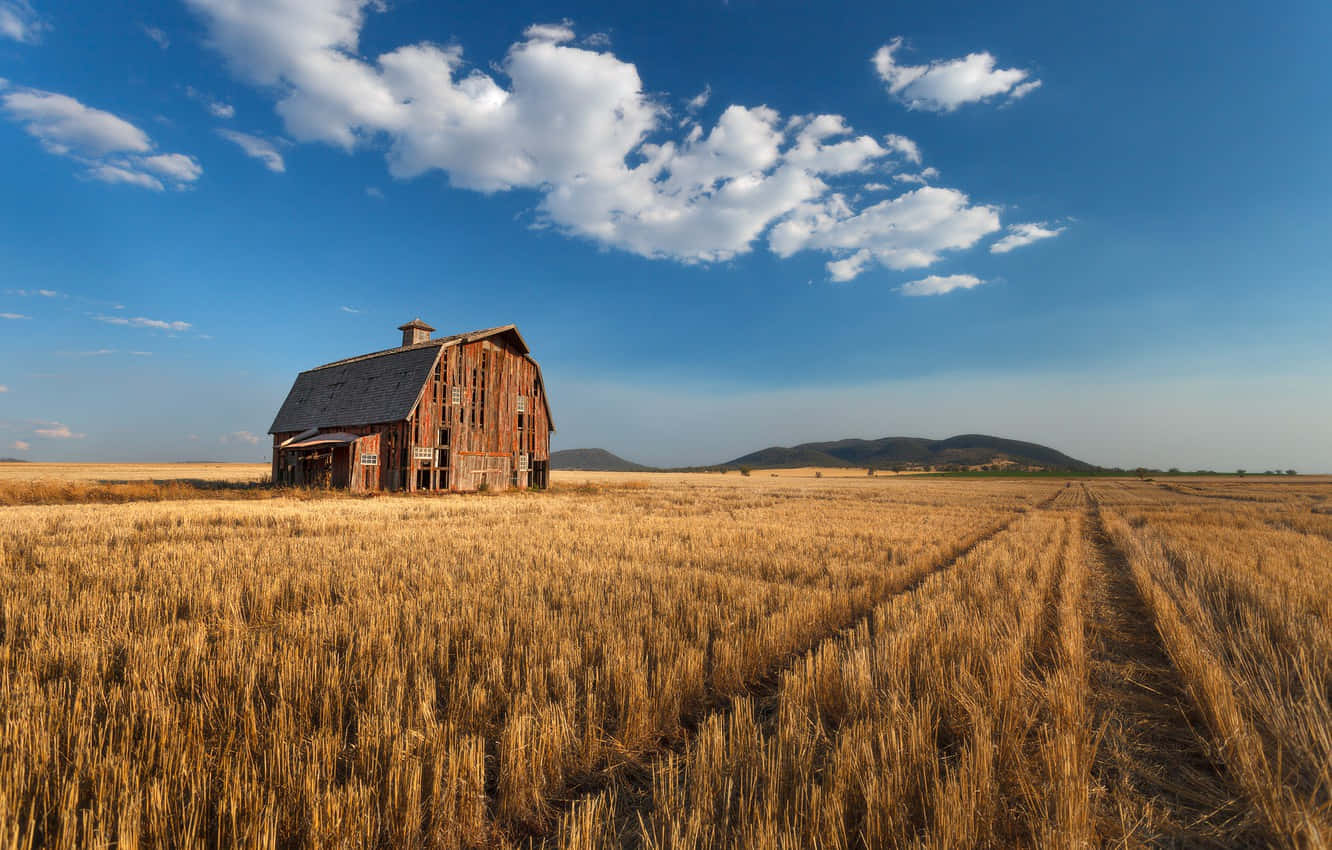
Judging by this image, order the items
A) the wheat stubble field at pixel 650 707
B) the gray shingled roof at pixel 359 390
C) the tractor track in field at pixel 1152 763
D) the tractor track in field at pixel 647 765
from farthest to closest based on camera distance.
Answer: the gray shingled roof at pixel 359 390, the tractor track in field at pixel 647 765, the tractor track in field at pixel 1152 763, the wheat stubble field at pixel 650 707

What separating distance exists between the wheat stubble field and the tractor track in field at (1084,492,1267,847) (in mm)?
23

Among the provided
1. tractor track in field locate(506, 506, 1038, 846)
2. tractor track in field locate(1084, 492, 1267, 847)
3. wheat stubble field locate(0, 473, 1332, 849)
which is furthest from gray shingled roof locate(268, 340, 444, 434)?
tractor track in field locate(1084, 492, 1267, 847)

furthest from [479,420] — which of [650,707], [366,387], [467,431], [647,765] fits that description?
[647,765]

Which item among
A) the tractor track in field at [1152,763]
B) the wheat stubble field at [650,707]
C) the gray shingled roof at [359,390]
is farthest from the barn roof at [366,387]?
the tractor track in field at [1152,763]

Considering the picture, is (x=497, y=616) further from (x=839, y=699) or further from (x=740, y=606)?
(x=839, y=699)

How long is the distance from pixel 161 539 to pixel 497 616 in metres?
11.2

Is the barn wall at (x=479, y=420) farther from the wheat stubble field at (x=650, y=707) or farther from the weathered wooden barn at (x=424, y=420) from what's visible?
the wheat stubble field at (x=650, y=707)

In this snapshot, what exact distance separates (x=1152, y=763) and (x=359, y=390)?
39.7m

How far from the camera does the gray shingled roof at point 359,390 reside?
31141 mm

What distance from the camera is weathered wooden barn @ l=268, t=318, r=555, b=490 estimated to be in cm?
3053

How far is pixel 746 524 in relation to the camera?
52.6ft

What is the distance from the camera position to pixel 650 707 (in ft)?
13.1

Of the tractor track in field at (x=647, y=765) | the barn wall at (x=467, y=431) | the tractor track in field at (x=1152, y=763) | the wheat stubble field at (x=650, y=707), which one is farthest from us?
the barn wall at (x=467, y=431)

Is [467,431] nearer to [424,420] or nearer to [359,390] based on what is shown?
[424,420]
